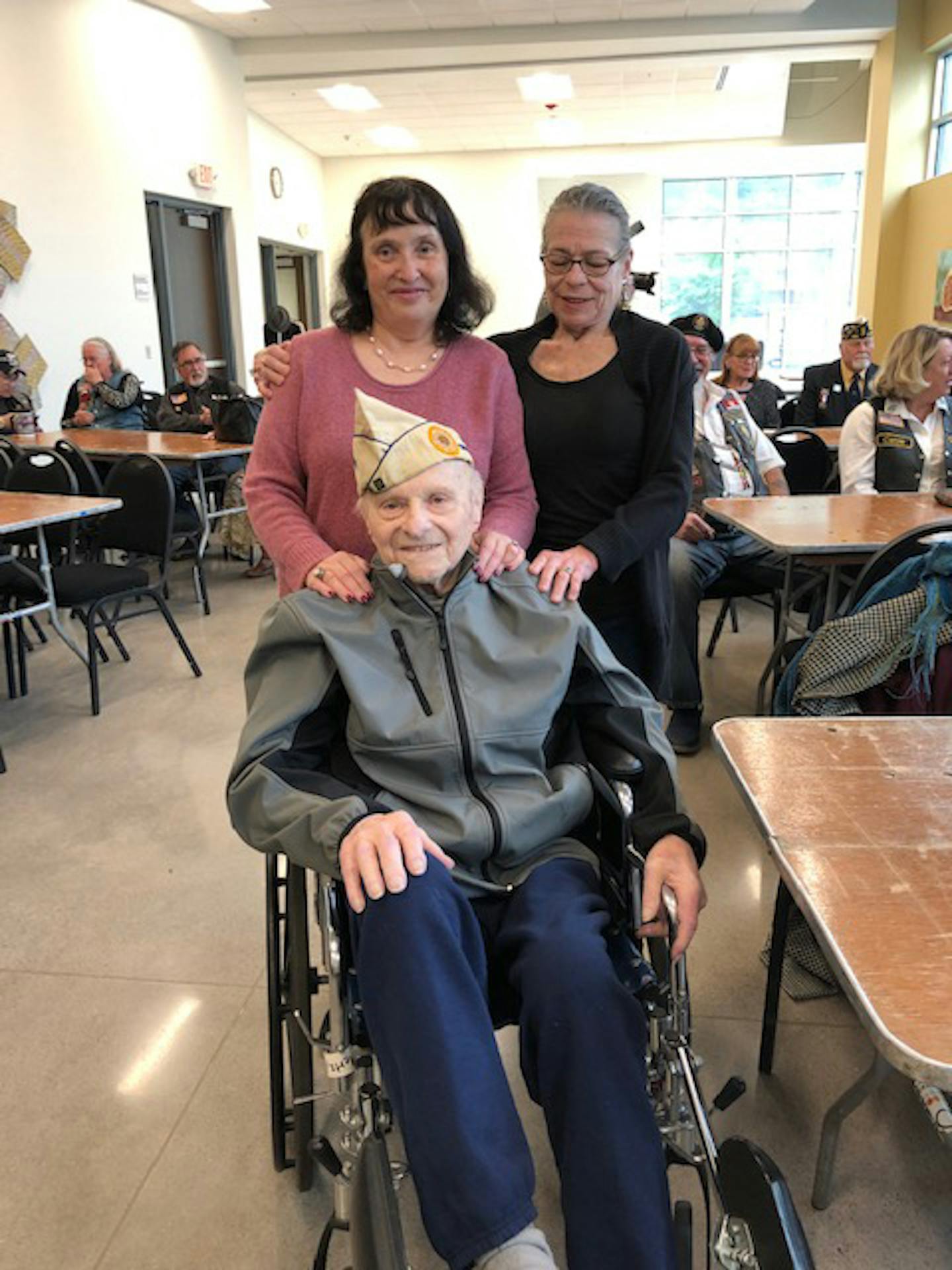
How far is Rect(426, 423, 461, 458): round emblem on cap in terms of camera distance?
133cm

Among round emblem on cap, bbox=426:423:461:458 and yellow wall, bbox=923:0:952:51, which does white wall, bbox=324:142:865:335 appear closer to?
yellow wall, bbox=923:0:952:51

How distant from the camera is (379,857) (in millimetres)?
1130

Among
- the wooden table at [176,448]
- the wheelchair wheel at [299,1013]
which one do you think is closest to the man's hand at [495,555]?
the wheelchair wheel at [299,1013]

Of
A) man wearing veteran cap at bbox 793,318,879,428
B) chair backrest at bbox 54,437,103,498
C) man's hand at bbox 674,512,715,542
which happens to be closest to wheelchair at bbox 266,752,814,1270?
man's hand at bbox 674,512,715,542

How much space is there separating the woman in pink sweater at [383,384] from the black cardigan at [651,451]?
16 cm

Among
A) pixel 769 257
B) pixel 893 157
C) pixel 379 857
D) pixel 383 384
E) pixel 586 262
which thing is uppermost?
pixel 893 157

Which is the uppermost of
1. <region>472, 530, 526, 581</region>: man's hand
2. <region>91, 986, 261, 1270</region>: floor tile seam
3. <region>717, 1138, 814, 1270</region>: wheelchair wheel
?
<region>472, 530, 526, 581</region>: man's hand

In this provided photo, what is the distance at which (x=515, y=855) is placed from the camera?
1.33 meters

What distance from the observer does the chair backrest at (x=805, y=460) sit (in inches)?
175

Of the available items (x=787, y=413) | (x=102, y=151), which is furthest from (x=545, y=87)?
(x=787, y=413)

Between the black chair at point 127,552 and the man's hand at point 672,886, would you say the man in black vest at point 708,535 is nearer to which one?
the man's hand at point 672,886

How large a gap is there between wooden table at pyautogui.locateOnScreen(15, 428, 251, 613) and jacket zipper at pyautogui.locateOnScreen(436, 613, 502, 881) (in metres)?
3.53

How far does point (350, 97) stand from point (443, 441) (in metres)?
9.95

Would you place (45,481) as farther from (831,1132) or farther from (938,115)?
(938,115)
